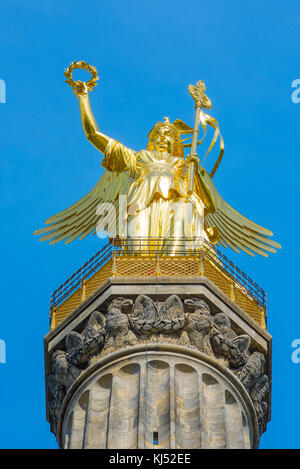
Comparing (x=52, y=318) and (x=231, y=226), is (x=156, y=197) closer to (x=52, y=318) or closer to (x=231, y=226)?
(x=231, y=226)

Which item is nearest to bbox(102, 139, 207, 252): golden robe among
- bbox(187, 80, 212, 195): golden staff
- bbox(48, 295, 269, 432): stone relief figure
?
bbox(187, 80, 212, 195): golden staff

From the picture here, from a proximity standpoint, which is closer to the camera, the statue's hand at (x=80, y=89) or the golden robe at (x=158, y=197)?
the golden robe at (x=158, y=197)

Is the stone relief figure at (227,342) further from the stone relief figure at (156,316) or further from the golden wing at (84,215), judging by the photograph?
the golden wing at (84,215)

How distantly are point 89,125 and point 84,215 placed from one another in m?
2.33

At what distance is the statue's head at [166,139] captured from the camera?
160 feet

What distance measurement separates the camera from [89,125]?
4781 centimetres

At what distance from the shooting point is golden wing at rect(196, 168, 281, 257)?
47688mm

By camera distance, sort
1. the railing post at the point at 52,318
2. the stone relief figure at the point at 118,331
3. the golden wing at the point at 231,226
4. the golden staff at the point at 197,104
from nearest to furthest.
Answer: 1. the stone relief figure at the point at 118,331
2. the railing post at the point at 52,318
3. the golden staff at the point at 197,104
4. the golden wing at the point at 231,226

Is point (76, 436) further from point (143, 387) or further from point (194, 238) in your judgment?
point (194, 238)

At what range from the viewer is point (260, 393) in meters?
43.0

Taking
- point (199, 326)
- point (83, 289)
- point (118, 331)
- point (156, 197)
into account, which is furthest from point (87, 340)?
point (156, 197)

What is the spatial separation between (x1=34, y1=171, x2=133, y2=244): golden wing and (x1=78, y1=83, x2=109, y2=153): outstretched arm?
34.5 inches

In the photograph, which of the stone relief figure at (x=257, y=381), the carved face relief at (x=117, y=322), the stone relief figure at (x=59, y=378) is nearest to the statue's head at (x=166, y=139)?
the carved face relief at (x=117, y=322)
